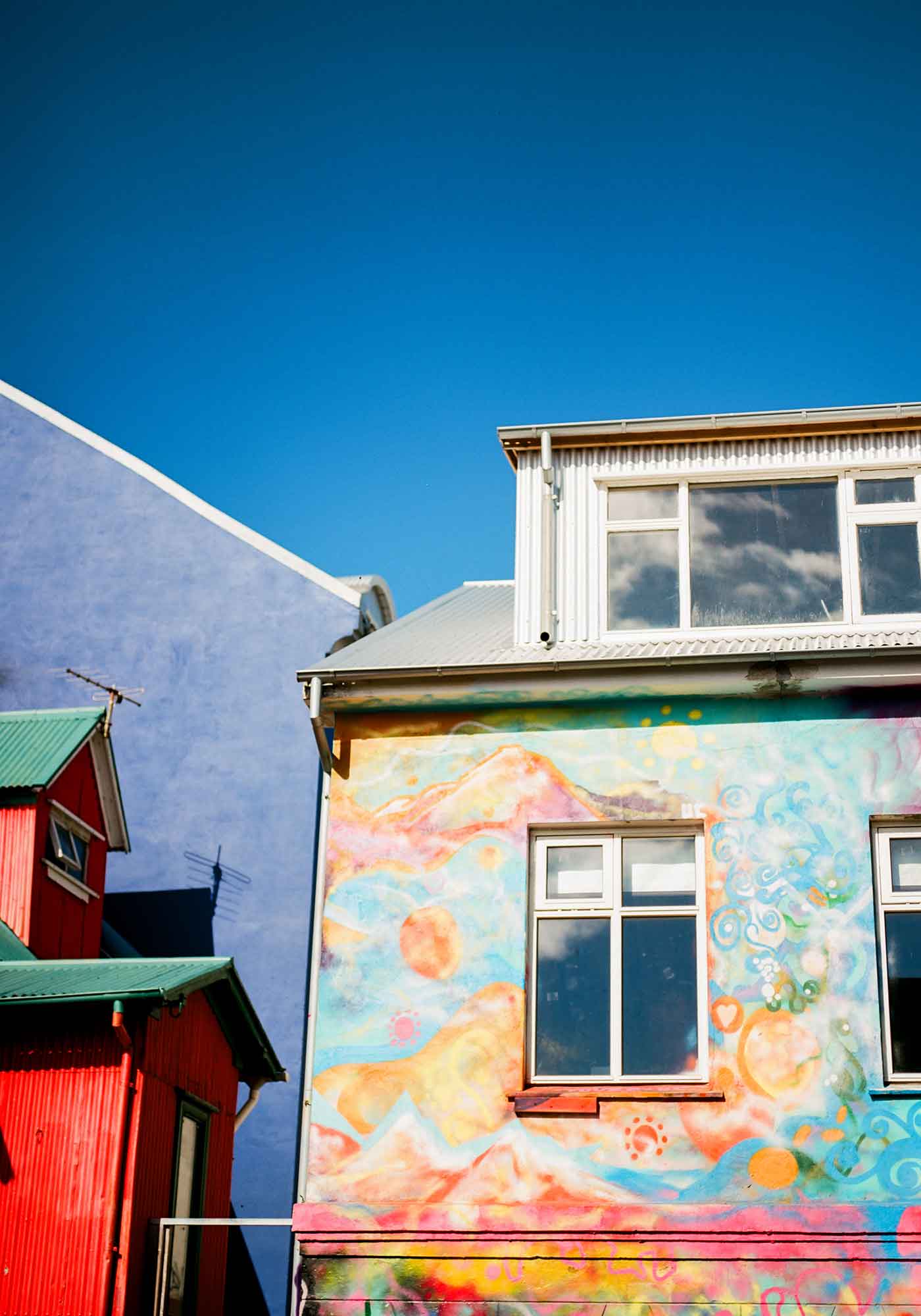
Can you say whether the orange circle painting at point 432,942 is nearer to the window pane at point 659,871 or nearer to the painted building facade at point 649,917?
the painted building facade at point 649,917

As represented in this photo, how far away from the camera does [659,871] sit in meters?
14.9

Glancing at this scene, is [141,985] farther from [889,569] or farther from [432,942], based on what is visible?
[889,569]

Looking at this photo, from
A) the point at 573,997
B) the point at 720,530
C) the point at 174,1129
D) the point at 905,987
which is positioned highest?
the point at 720,530

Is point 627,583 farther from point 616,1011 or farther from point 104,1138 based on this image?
→ point 104,1138

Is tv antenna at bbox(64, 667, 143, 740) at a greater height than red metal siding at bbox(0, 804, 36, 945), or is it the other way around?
tv antenna at bbox(64, 667, 143, 740)

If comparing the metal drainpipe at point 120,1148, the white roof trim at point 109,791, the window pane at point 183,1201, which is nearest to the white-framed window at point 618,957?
the metal drainpipe at point 120,1148

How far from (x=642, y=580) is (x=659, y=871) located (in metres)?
2.93

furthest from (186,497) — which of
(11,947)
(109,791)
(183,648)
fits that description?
(11,947)

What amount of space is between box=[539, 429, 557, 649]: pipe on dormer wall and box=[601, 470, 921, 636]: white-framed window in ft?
1.58

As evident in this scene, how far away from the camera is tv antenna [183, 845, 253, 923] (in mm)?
25531

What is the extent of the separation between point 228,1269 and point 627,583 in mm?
11978

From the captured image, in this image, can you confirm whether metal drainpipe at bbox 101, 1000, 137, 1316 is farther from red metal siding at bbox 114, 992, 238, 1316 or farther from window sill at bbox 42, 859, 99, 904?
window sill at bbox 42, 859, 99, 904

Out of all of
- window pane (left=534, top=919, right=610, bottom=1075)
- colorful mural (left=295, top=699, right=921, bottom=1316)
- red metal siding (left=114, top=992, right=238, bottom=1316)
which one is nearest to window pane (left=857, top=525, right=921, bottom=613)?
colorful mural (left=295, top=699, right=921, bottom=1316)

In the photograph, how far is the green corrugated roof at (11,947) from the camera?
20.1 meters
